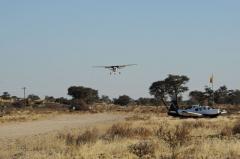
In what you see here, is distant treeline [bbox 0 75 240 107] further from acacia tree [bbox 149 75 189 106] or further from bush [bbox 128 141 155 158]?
bush [bbox 128 141 155 158]

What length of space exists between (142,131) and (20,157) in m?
11.7

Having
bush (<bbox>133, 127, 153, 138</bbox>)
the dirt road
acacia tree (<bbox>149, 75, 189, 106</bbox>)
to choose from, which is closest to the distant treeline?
acacia tree (<bbox>149, 75, 189, 106</bbox>)

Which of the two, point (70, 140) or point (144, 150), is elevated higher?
point (70, 140)

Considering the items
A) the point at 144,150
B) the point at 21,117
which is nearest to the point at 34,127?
the point at 21,117

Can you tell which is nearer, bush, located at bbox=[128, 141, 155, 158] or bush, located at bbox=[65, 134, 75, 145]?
bush, located at bbox=[128, 141, 155, 158]

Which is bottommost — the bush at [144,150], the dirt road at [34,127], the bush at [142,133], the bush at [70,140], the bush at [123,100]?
the bush at [144,150]

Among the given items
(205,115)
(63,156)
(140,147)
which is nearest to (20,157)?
(63,156)

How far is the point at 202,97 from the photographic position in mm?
138750

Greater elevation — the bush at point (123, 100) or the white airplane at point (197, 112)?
the bush at point (123, 100)

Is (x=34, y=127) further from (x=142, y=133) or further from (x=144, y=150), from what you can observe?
(x=144, y=150)

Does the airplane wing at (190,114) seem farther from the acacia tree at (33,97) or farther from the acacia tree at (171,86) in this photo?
the acacia tree at (33,97)

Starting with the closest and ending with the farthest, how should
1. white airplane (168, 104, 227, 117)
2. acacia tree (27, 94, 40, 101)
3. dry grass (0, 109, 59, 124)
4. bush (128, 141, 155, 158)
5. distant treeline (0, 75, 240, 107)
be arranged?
bush (128, 141, 155, 158)
dry grass (0, 109, 59, 124)
white airplane (168, 104, 227, 117)
distant treeline (0, 75, 240, 107)
acacia tree (27, 94, 40, 101)

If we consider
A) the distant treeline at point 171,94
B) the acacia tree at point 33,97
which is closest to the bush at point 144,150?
the distant treeline at point 171,94

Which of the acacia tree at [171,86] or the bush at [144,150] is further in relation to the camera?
the acacia tree at [171,86]
